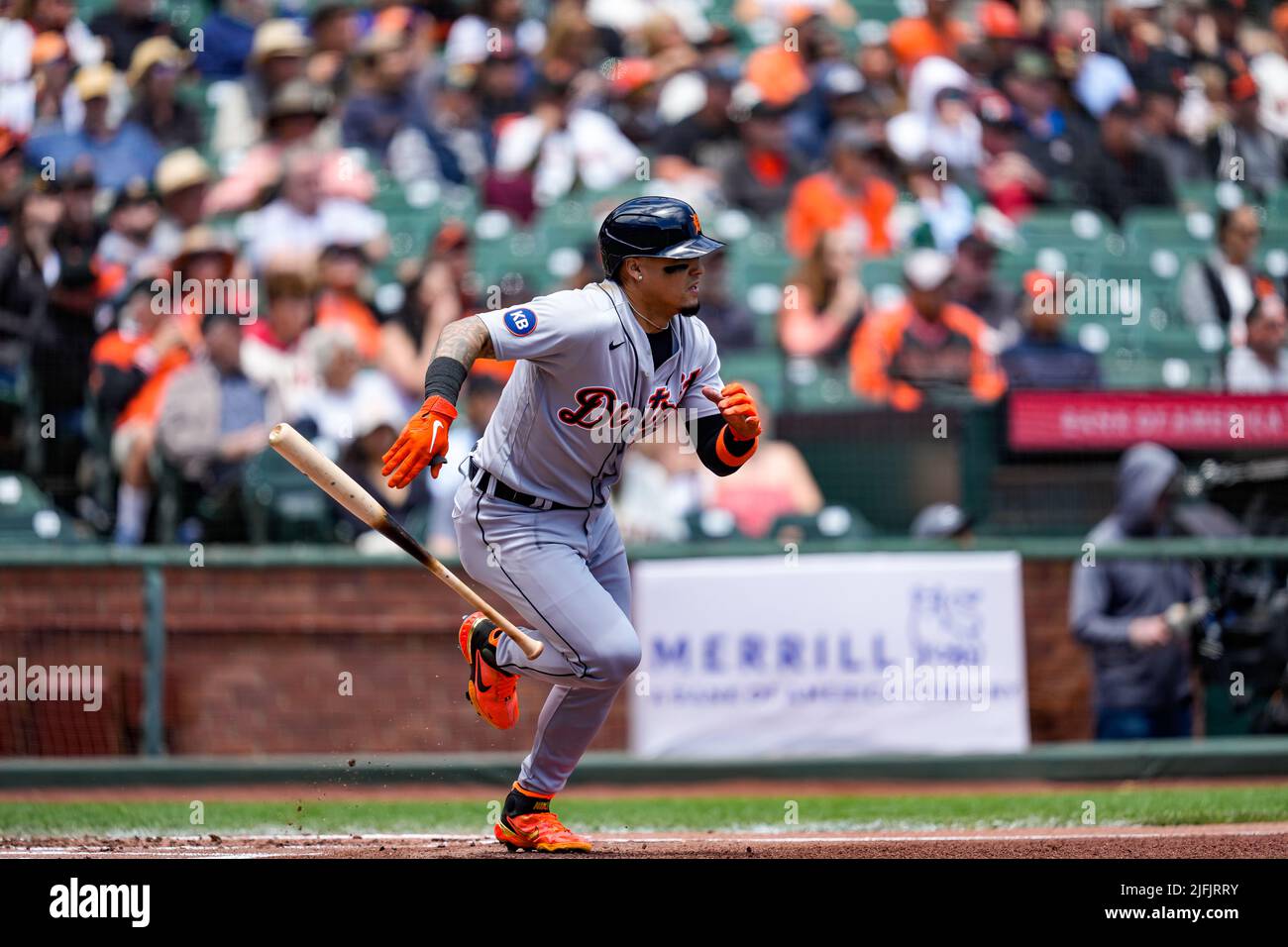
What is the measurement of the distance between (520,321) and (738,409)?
72 cm

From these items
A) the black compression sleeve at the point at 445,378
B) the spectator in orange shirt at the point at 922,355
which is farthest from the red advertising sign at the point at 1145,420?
the black compression sleeve at the point at 445,378

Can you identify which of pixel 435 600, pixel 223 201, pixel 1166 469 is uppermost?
pixel 223 201

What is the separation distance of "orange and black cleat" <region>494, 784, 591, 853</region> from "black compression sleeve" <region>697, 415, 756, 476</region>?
119cm

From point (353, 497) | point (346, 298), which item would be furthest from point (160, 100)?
point (353, 497)

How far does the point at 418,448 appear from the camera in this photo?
14.7ft

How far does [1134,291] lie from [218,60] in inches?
241

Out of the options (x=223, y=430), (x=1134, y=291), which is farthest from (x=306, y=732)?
(x=1134, y=291)

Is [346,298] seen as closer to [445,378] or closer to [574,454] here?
[574,454]

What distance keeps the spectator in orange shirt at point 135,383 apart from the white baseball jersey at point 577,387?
3954 millimetres

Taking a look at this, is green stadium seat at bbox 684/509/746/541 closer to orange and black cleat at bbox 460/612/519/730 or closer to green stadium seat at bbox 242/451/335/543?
green stadium seat at bbox 242/451/335/543

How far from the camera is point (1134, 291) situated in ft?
34.6

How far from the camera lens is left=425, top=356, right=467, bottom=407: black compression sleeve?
4625 millimetres

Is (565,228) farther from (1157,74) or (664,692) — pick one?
(1157,74)

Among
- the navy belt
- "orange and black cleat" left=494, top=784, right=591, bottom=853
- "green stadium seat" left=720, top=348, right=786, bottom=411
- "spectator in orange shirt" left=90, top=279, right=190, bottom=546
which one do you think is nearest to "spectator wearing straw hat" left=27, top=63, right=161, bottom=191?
"spectator in orange shirt" left=90, top=279, right=190, bottom=546
